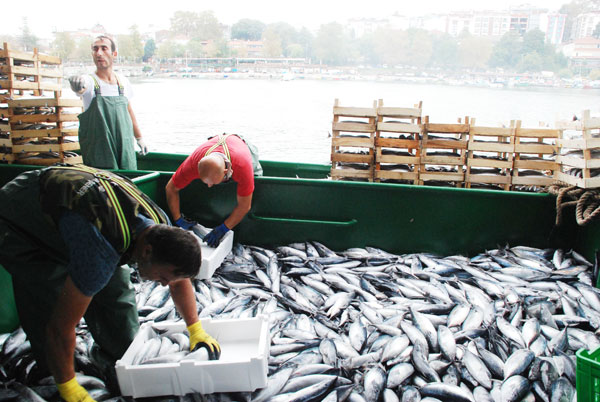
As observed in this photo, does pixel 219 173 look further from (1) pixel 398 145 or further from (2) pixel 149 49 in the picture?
(2) pixel 149 49

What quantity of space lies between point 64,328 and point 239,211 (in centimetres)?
190

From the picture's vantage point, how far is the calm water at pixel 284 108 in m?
9.44

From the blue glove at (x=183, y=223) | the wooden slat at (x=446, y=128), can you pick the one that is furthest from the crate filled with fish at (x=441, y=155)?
the blue glove at (x=183, y=223)

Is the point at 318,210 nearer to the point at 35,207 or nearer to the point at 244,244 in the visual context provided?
the point at 244,244

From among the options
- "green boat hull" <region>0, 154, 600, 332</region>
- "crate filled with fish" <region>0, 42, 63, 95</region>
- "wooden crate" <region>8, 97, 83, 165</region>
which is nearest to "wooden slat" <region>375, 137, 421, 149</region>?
"green boat hull" <region>0, 154, 600, 332</region>

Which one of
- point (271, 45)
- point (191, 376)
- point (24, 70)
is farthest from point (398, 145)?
point (271, 45)

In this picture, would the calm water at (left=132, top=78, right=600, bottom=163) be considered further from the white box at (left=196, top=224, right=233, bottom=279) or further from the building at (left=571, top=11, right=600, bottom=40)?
the white box at (left=196, top=224, right=233, bottom=279)

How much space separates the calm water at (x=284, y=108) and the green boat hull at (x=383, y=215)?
11.0ft

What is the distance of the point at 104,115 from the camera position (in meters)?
3.92

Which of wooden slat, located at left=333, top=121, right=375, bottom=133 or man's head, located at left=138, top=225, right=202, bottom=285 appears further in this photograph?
wooden slat, located at left=333, top=121, right=375, bottom=133

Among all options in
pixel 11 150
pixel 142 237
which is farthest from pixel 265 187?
pixel 11 150

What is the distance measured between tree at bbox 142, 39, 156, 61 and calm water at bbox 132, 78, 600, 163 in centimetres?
91

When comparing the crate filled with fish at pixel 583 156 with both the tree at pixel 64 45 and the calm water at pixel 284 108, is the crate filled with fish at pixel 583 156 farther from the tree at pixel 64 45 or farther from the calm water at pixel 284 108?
the tree at pixel 64 45

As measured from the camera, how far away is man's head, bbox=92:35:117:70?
3.88 metres
